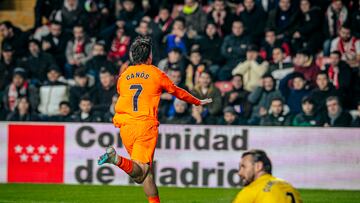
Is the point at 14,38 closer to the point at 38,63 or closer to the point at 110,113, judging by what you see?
the point at 38,63

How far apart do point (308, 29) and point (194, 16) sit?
7.70 feet

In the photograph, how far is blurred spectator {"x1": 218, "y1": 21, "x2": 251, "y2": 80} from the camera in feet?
61.9

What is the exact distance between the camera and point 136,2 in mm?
20734

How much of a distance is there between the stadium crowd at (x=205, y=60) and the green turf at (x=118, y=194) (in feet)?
6.60

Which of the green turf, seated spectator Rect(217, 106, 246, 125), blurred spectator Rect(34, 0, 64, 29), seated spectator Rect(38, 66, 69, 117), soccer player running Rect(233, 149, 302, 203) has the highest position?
blurred spectator Rect(34, 0, 64, 29)

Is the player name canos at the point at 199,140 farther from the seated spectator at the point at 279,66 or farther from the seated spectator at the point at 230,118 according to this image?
the seated spectator at the point at 279,66

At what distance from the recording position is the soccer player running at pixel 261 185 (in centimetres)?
712

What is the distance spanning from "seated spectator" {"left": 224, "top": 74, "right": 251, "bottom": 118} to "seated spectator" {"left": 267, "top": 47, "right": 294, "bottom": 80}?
67 cm

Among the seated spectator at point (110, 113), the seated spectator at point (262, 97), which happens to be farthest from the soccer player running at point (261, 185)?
the seated spectator at point (110, 113)

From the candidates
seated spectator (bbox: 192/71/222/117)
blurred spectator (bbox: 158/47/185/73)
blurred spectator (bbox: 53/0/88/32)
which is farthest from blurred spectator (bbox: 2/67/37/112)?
seated spectator (bbox: 192/71/222/117)

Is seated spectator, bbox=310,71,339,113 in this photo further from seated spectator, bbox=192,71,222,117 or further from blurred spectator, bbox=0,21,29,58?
blurred spectator, bbox=0,21,29,58

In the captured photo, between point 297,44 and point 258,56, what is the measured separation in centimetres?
94

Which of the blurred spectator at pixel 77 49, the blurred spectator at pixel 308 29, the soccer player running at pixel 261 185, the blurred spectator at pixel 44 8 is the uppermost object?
the blurred spectator at pixel 44 8

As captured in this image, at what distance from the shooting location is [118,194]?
1483 cm
